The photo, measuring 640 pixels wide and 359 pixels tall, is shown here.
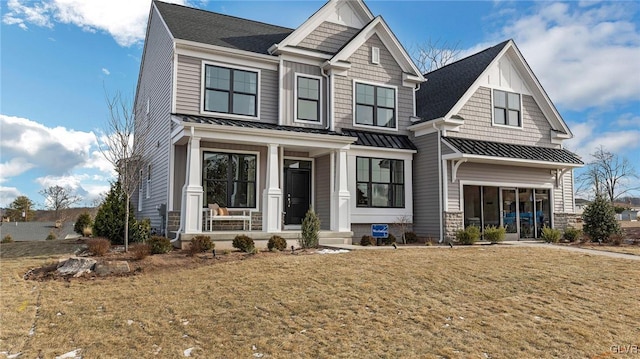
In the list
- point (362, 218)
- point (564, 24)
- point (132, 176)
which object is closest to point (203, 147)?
point (132, 176)

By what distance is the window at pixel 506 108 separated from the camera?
18.3 meters

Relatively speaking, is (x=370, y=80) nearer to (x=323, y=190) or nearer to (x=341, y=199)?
(x=323, y=190)

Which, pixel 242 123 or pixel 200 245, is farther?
pixel 242 123

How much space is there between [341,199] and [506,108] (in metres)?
8.61

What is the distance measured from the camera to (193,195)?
12.6m

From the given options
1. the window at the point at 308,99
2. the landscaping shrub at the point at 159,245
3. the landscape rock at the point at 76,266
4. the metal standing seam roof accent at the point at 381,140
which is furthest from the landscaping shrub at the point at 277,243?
the window at the point at 308,99

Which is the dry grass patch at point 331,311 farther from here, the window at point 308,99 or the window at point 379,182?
the window at point 308,99

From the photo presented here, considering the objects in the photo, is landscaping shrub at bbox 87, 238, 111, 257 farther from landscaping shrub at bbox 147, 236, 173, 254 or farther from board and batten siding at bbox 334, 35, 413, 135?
board and batten siding at bbox 334, 35, 413, 135

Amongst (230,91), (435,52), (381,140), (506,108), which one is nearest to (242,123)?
(230,91)

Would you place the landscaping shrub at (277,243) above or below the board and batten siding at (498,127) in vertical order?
below

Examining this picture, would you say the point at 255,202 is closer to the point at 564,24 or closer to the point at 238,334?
the point at 238,334

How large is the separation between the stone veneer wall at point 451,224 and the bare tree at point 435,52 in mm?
21230

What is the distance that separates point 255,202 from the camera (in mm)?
14977

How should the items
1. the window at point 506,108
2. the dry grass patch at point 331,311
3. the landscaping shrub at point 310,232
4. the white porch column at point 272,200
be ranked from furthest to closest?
the window at point 506,108 → the white porch column at point 272,200 → the landscaping shrub at point 310,232 → the dry grass patch at point 331,311
